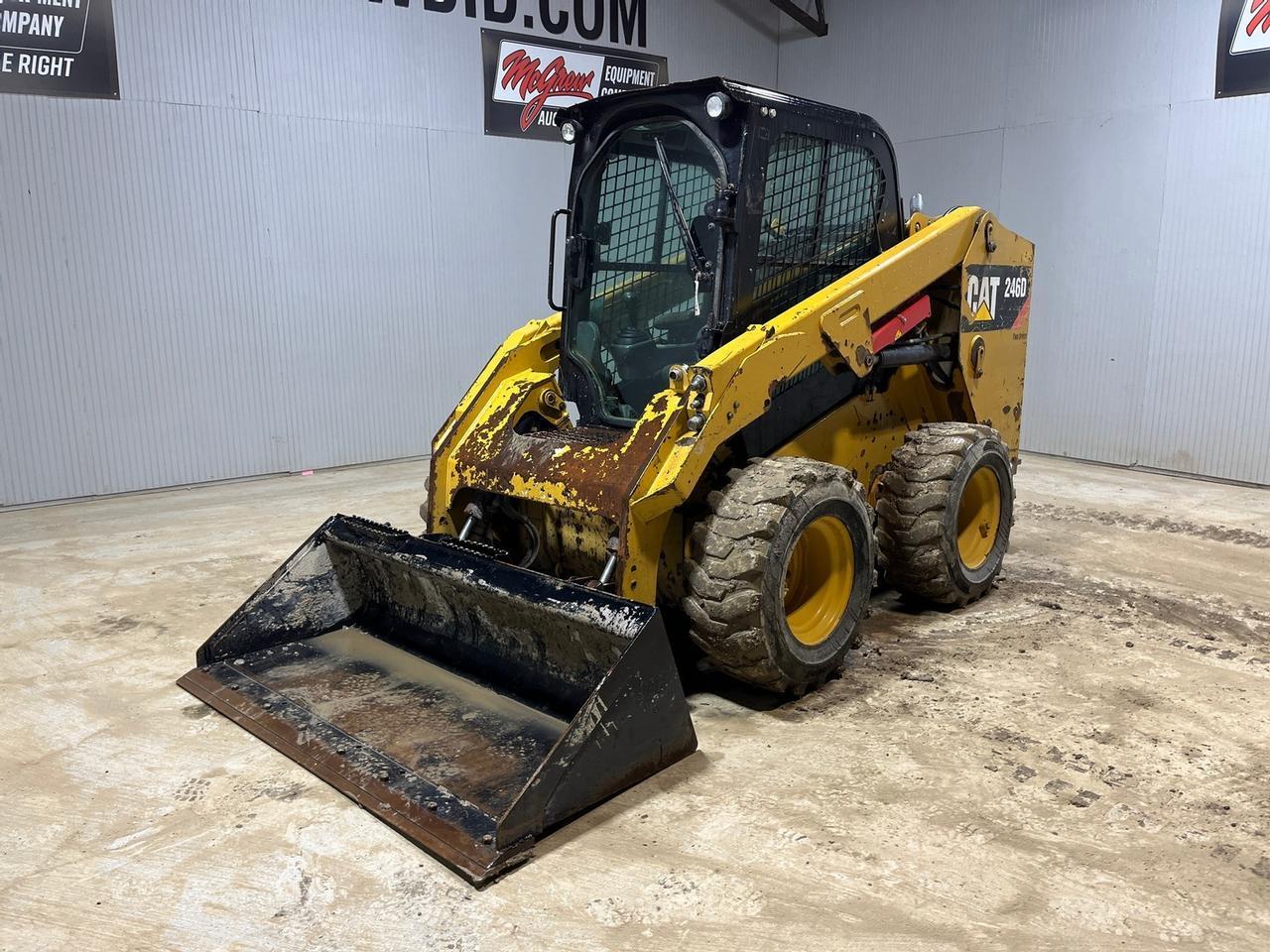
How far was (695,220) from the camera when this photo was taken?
3984mm

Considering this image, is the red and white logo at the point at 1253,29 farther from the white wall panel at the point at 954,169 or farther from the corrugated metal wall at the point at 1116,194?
the white wall panel at the point at 954,169

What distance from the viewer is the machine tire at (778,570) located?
3.47 metres

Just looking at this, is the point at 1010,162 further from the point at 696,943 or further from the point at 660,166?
the point at 696,943

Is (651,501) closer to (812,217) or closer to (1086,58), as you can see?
(812,217)

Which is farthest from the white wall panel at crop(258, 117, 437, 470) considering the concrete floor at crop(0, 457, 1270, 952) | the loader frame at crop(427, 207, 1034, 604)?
the loader frame at crop(427, 207, 1034, 604)

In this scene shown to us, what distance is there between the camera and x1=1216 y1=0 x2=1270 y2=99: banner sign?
23.8ft

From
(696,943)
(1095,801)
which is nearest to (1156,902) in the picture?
(1095,801)

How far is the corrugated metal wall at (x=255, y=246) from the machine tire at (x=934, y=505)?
5.39 m

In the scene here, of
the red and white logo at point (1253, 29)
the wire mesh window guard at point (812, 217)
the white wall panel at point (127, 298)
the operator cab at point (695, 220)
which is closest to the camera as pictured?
the operator cab at point (695, 220)

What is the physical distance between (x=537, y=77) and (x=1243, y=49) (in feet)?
18.9

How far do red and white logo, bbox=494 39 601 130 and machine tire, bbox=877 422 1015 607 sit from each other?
18.3 ft

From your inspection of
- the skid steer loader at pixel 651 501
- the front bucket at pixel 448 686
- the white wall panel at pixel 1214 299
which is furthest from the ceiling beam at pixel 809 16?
the front bucket at pixel 448 686

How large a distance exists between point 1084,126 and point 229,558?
24.9ft

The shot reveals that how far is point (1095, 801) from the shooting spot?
3.05 metres
